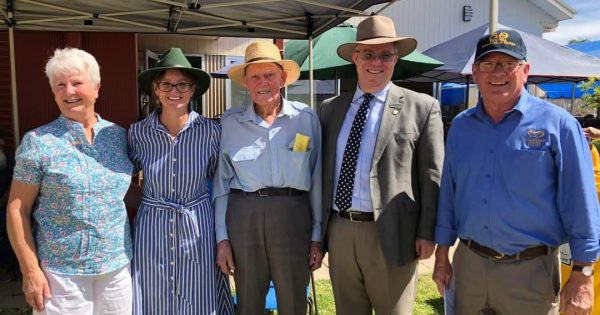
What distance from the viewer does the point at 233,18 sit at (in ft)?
13.6

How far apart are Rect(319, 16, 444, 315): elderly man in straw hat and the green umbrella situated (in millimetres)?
3926

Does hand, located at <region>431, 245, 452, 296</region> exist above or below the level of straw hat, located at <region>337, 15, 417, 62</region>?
below

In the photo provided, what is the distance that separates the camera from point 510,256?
A: 6.71 ft

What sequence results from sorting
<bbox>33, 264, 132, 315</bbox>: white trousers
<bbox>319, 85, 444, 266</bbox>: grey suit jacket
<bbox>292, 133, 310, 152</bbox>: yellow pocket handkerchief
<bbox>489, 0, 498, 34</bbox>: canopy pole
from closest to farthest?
1. <bbox>33, 264, 132, 315</bbox>: white trousers
2. <bbox>319, 85, 444, 266</bbox>: grey suit jacket
3. <bbox>292, 133, 310, 152</bbox>: yellow pocket handkerchief
4. <bbox>489, 0, 498, 34</bbox>: canopy pole

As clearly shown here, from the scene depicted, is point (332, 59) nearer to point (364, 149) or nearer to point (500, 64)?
point (364, 149)

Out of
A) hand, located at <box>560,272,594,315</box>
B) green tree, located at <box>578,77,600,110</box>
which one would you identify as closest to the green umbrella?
green tree, located at <box>578,77,600,110</box>

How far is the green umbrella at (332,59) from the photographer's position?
6441 millimetres

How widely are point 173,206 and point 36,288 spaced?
71cm

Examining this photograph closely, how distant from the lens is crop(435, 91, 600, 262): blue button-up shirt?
1.91 metres

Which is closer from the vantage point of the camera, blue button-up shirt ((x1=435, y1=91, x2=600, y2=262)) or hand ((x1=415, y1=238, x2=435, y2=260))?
blue button-up shirt ((x1=435, y1=91, x2=600, y2=262))

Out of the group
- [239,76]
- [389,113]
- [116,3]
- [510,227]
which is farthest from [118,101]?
[510,227]

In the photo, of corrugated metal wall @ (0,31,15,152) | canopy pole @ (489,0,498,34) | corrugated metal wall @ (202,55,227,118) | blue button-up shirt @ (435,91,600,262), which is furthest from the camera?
corrugated metal wall @ (202,55,227,118)

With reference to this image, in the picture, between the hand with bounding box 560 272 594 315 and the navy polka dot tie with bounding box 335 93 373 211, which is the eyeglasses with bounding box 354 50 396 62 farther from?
the hand with bounding box 560 272 594 315

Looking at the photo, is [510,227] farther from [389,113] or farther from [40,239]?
[40,239]
